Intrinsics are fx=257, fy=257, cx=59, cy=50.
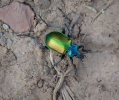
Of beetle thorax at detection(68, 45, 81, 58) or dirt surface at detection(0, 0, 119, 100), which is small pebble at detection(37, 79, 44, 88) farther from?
beetle thorax at detection(68, 45, 81, 58)

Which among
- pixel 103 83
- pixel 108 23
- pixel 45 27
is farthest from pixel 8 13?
pixel 103 83

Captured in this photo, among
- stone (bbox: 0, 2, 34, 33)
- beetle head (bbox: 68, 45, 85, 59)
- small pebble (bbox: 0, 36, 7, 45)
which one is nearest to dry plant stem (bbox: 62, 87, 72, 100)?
beetle head (bbox: 68, 45, 85, 59)

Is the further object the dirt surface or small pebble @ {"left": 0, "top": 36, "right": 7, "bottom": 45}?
small pebble @ {"left": 0, "top": 36, "right": 7, "bottom": 45}

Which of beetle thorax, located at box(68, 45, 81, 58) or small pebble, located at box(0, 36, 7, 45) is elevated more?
small pebble, located at box(0, 36, 7, 45)

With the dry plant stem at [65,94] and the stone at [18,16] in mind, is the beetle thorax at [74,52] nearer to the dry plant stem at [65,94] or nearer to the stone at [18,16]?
the dry plant stem at [65,94]

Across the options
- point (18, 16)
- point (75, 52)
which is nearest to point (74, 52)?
point (75, 52)

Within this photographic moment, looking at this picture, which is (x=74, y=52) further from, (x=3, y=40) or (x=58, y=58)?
(x=3, y=40)
